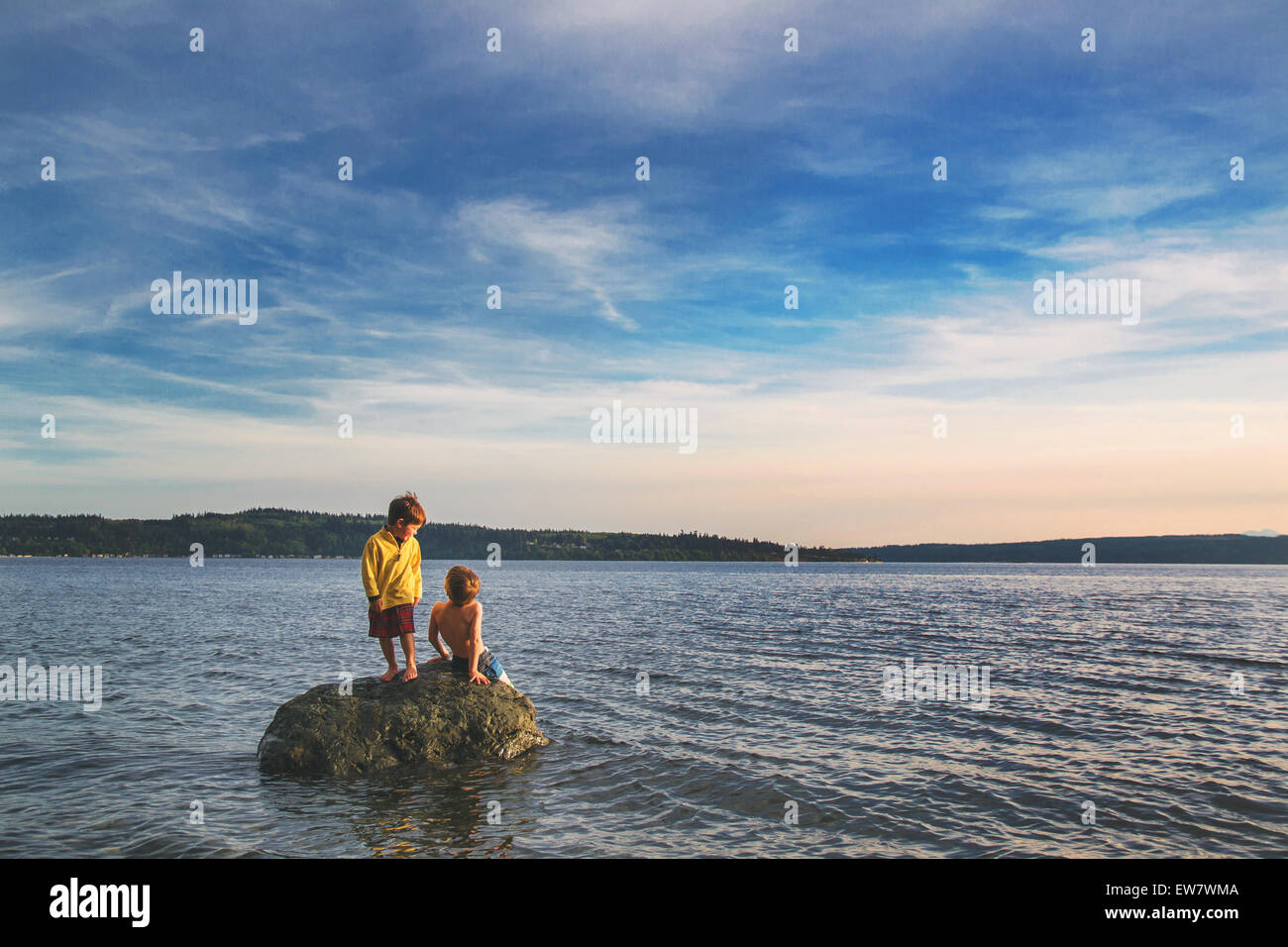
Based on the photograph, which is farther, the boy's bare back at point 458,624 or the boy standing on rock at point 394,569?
the boy's bare back at point 458,624

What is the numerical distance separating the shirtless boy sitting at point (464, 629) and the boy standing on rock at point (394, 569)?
2.42 feet

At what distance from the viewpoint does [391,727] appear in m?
12.1

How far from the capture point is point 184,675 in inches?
863

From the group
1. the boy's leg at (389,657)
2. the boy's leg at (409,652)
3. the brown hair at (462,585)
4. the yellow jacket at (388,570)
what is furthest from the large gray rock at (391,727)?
the yellow jacket at (388,570)

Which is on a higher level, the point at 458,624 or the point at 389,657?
the point at 458,624

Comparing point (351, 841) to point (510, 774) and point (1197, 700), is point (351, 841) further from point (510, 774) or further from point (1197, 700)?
point (1197, 700)

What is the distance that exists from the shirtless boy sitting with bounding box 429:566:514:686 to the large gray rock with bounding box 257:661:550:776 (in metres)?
0.24

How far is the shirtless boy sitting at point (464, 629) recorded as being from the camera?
39.9ft

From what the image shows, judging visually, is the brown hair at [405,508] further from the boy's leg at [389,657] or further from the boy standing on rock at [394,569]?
the boy's leg at [389,657]

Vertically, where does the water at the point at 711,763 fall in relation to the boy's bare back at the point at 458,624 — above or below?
below

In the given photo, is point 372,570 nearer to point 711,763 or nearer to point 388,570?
point 388,570

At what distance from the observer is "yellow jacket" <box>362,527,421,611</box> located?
1110 centimetres

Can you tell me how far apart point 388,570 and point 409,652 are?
1.45 metres

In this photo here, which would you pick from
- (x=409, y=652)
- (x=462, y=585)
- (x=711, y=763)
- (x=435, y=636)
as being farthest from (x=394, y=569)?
(x=711, y=763)
